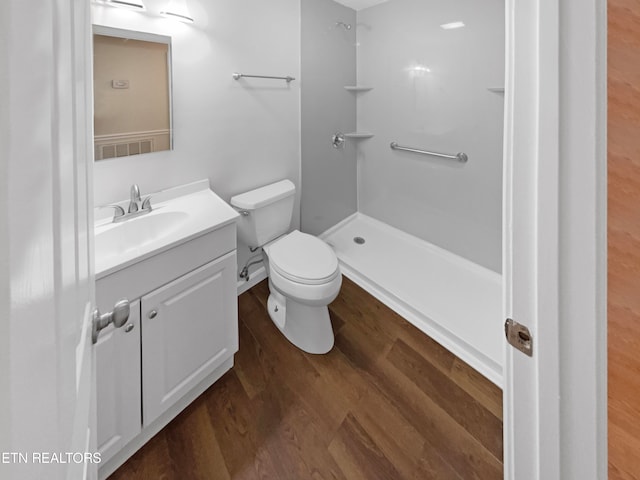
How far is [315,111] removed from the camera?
258cm

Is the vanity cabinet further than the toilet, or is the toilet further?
the toilet

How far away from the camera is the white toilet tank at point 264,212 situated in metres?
1.92

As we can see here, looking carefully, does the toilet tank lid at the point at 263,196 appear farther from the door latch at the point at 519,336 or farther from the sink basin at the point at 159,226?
the door latch at the point at 519,336

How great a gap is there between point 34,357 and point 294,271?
1.46m

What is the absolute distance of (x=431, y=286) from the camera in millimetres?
2312

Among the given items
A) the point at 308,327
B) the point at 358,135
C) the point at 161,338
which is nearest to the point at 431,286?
the point at 308,327

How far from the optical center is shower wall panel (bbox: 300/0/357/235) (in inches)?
95.3

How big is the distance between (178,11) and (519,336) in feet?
6.38

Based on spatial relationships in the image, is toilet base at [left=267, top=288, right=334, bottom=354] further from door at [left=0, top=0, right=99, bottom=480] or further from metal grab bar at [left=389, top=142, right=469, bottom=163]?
metal grab bar at [left=389, top=142, right=469, bottom=163]

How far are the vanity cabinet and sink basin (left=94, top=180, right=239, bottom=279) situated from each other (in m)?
0.02

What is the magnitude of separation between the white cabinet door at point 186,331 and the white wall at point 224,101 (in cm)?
59

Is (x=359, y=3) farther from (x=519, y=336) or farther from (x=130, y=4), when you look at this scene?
(x=519, y=336)

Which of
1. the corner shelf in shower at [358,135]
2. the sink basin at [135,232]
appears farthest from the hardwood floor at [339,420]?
the corner shelf in shower at [358,135]
